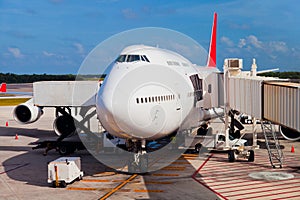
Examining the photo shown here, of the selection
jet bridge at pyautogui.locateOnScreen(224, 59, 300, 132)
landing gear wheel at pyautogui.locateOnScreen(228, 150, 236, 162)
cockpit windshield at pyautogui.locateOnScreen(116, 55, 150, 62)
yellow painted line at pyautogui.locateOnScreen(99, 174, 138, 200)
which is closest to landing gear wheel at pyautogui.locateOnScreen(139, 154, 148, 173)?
yellow painted line at pyautogui.locateOnScreen(99, 174, 138, 200)

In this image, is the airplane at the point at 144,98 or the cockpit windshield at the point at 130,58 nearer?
the airplane at the point at 144,98

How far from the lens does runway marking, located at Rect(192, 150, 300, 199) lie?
15.2 m

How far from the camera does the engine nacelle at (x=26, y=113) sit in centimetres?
2822

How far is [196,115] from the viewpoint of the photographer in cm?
2153

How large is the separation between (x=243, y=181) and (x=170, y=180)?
3.10 meters

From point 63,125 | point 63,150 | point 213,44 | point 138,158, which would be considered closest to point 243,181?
point 138,158

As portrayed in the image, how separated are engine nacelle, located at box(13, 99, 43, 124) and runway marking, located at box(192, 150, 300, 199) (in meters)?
12.9

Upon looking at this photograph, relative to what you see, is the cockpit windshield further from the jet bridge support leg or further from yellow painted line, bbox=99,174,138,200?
yellow painted line, bbox=99,174,138,200

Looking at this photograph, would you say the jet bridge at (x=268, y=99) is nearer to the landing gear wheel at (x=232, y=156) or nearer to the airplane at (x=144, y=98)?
the airplane at (x=144, y=98)

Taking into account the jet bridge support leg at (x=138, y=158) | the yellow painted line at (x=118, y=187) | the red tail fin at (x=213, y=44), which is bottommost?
the yellow painted line at (x=118, y=187)

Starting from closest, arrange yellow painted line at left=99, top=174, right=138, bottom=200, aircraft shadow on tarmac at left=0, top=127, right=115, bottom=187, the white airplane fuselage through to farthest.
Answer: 1. the white airplane fuselage
2. yellow painted line at left=99, top=174, right=138, bottom=200
3. aircraft shadow on tarmac at left=0, top=127, right=115, bottom=187

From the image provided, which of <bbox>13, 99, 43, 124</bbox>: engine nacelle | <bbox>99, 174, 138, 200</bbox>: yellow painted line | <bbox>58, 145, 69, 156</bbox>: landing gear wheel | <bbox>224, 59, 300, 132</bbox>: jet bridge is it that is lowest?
<bbox>99, 174, 138, 200</bbox>: yellow painted line

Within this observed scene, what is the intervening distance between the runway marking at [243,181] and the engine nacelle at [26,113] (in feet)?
42.2

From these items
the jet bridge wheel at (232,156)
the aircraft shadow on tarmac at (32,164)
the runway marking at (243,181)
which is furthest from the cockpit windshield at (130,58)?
the jet bridge wheel at (232,156)
